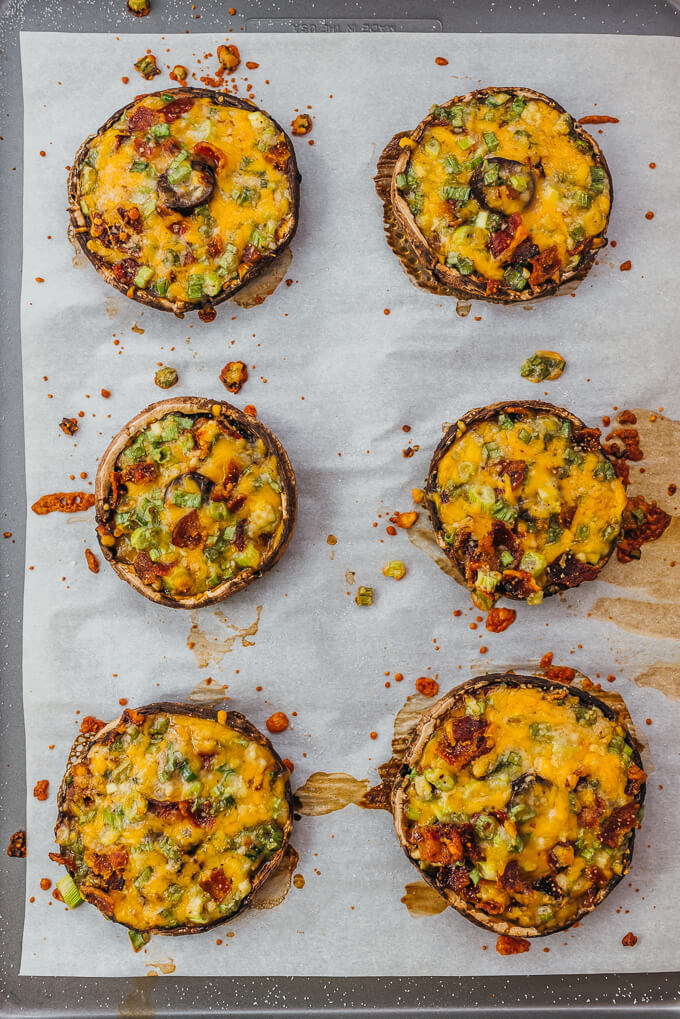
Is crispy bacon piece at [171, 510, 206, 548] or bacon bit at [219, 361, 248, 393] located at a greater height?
bacon bit at [219, 361, 248, 393]

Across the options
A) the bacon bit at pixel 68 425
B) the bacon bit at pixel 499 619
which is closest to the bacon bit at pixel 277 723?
the bacon bit at pixel 499 619

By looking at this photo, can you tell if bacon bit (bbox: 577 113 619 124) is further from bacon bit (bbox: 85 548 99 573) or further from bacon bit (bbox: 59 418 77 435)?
bacon bit (bbox: 85 548 99 573)

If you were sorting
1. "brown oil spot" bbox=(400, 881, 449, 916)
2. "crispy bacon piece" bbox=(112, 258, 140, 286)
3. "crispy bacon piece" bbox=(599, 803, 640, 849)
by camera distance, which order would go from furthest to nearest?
1. "brown oil spot" bbox=(400, 881, 449, 916)
2. "crispy bacon piece" bbox=(112, 258, 140, 286)
3. "crispy bacon piece" bbox=(599, 803, 640, 849)

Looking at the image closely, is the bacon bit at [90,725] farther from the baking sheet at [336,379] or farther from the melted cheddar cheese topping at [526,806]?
the melted cheddar cheese topping at [526,806]

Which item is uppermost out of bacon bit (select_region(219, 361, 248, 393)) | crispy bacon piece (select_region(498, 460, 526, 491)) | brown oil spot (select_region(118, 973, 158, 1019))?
bacon bit (select_region(219, 361, 248, 393))

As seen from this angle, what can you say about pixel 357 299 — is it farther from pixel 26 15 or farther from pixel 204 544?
pixel 26 15

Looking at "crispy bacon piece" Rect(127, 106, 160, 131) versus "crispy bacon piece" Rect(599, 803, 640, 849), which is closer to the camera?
"crispy bacon piece" Rect(599, 803, 640, 849)

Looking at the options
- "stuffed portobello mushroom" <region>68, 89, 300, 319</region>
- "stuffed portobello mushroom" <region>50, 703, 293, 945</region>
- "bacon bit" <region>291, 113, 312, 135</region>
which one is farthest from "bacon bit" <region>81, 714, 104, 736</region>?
"bacon bit" <region>291, 113, 312, 135</region>
